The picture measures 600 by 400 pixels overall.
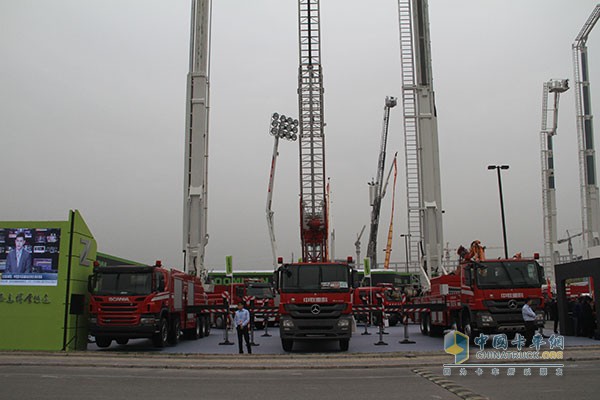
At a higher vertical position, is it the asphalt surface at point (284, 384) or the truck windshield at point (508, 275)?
the truck windshield at point (508, 275)

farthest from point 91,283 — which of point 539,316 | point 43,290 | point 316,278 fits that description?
point 539,316

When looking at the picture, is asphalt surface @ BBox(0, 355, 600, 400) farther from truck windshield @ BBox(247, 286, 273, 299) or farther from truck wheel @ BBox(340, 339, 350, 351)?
truck windshield @ BBox(247, 286, 273, 299)

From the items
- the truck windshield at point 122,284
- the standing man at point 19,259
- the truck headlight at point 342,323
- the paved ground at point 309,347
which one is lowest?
the paved ground at point 309,347

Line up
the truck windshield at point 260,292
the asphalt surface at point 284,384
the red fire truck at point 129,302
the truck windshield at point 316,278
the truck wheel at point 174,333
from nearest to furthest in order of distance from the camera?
1. the asphalt surface at point 284,384
2. the truck windshield at point 316,278
3. the red fire truck at point 129,302
4. the truck wheel at point 174,333
5. the truck windshield at point 260,292

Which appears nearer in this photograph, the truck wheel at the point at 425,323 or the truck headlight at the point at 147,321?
the truck headlight at the point at 147,321

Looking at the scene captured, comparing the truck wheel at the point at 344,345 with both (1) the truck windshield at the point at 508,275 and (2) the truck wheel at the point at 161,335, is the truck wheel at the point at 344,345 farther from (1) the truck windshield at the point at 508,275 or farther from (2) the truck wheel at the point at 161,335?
(2) the truck wheel at the point at 161,335

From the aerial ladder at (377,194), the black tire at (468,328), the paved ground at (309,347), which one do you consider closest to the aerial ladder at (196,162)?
the paved ground at (309,347)

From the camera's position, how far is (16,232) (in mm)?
19641

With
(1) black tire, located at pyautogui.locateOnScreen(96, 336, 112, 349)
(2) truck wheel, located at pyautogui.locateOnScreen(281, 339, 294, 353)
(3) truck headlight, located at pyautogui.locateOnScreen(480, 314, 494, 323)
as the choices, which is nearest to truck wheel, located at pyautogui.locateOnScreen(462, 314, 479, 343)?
(3) truck headlight, located at pyautogui.locateOnScreen(480, 314, 494, 323)

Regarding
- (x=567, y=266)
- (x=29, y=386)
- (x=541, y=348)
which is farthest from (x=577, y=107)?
(x=29, y=386)

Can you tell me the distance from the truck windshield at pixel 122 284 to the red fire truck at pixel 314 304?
14.4 feet

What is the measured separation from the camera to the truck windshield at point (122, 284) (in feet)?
62.7

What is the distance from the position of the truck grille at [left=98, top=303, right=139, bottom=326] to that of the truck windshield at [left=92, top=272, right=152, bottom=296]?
41cm

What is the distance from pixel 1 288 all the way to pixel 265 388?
39.5 feet
